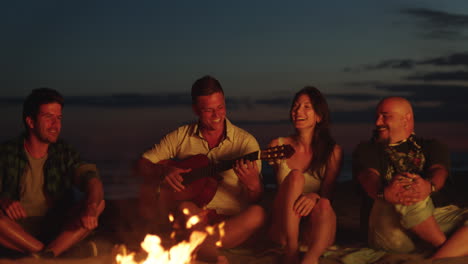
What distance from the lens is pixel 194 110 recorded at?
5684mm

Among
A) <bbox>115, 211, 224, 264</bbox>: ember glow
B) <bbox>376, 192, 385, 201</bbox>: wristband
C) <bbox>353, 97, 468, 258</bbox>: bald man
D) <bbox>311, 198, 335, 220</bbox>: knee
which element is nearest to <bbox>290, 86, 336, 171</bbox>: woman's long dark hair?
<bbox>353, 97, 468, 258</bbox>: bald man

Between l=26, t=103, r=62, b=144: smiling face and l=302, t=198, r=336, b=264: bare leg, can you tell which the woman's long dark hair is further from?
l=26, t=103, r=62, b=144: smiling face

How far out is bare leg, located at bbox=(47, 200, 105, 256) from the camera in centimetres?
526

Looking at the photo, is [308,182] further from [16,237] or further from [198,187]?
[16,237]

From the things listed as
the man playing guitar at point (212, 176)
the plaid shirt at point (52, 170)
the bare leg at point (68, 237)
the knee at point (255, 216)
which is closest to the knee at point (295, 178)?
the man playing guitar at point (212, 176)

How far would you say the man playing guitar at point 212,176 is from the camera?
5258 millimetres

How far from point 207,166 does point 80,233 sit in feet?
4.72

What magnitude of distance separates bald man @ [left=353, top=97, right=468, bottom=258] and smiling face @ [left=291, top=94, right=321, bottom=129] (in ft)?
1.80

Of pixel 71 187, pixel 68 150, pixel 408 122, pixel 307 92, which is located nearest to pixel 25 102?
pixel 68 150

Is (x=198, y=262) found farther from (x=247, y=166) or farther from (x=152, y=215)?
(x=152, y=215)

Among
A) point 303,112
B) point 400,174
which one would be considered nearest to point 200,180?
point 303,112

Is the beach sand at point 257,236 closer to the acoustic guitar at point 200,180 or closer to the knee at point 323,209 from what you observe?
the knee at point 323,209

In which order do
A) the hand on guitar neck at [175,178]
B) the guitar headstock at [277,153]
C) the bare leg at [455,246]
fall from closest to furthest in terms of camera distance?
the bare leg at [455,246] < the guitar headstock at [277,153] < the hand on guitar neck at [175,178]

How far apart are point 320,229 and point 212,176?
4.26 ft
